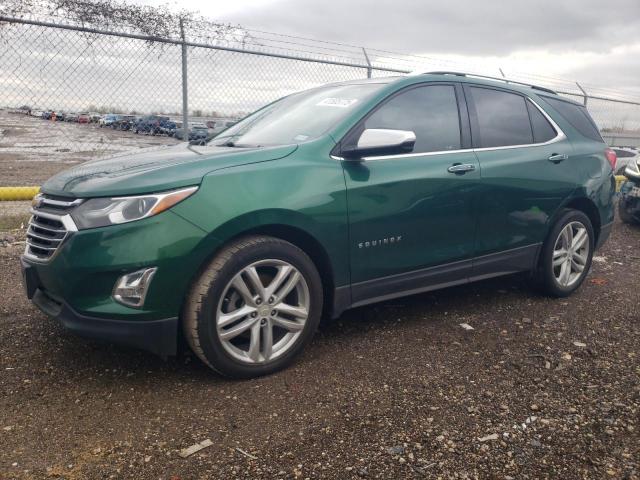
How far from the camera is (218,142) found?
13.2 feet

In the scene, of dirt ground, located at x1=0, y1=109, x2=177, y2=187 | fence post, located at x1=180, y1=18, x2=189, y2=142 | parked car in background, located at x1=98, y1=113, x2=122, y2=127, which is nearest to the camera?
fence post, located at x1=180, y1=18, x2=189, y2=142

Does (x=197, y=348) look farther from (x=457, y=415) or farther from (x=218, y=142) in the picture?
(x=218, y=142)

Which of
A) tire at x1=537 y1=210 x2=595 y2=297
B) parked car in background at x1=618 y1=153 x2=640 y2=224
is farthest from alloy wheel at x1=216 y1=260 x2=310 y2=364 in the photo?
parked car in background at x1=618 y1=153 x2=640 y2=224

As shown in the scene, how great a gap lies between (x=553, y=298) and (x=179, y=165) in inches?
129

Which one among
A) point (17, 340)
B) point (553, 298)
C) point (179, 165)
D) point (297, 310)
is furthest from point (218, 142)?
point (553, 298)

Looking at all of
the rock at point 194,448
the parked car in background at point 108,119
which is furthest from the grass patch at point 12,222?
the rock at point 194,448

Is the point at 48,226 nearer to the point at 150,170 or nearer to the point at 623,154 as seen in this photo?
the point at 150,170

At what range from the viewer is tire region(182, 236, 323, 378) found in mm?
2924

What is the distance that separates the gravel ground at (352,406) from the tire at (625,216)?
173 inches

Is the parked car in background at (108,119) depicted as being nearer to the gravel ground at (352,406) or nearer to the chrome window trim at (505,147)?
the gravel ground at (352,406)

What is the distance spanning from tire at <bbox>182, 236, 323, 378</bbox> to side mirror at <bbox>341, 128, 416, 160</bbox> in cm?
69

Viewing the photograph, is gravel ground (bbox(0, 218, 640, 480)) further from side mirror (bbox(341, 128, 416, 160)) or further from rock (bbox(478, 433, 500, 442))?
side mirror (bbox(341, 128, 416, 160))

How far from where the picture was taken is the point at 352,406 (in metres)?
2.90

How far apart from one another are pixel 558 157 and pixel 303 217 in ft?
7.96
